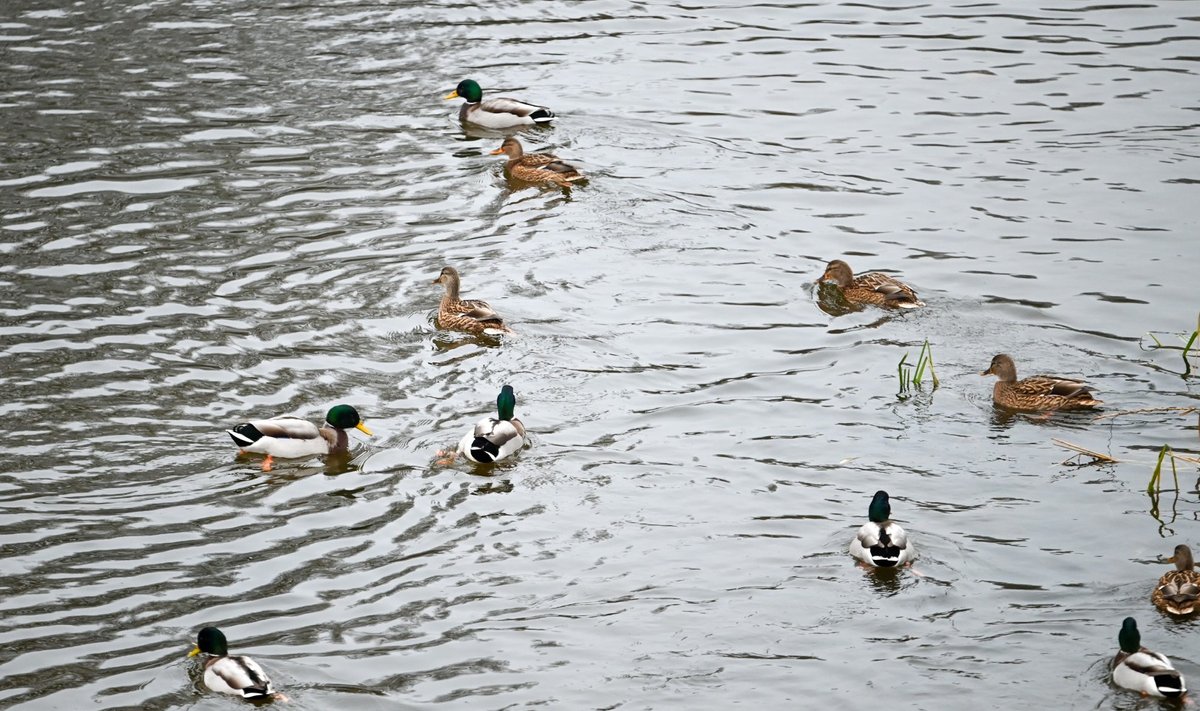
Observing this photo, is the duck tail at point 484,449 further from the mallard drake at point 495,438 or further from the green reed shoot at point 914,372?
the green reed shoot at point 914,372

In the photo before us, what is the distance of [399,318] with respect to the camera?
639 inches

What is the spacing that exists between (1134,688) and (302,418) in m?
7.74

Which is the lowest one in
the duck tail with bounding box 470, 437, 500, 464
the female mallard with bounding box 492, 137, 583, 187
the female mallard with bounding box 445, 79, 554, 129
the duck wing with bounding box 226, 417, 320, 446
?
the duck tail with bounding box 470, 437, 500, 464

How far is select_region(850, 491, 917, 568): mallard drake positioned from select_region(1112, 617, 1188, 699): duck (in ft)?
6.15

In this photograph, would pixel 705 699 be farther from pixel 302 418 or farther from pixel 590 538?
pixel 302 418

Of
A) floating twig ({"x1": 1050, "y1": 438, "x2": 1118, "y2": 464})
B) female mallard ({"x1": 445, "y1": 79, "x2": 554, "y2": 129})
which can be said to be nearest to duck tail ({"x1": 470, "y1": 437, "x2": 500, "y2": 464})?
floating twig ({"x1": 1050, "y1": 438, "x2": 1118, "y2": 464})

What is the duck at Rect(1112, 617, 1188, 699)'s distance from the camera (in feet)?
30.8

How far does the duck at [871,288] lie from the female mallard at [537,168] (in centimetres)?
446

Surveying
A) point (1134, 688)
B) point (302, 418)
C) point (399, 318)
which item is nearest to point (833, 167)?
point (399, 318)

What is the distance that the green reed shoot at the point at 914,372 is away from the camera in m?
14.2

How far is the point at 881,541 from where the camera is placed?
1112 centimetres

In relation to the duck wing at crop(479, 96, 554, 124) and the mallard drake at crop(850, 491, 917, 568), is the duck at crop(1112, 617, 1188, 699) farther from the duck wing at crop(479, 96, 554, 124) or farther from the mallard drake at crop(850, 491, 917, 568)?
the duck wing at crop(479, 96, 554, 124)

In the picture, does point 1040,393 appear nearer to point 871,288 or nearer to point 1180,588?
point 871,288

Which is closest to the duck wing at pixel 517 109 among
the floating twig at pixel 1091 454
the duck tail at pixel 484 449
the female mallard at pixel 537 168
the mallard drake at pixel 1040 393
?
the female mallard at pixel 537 168
